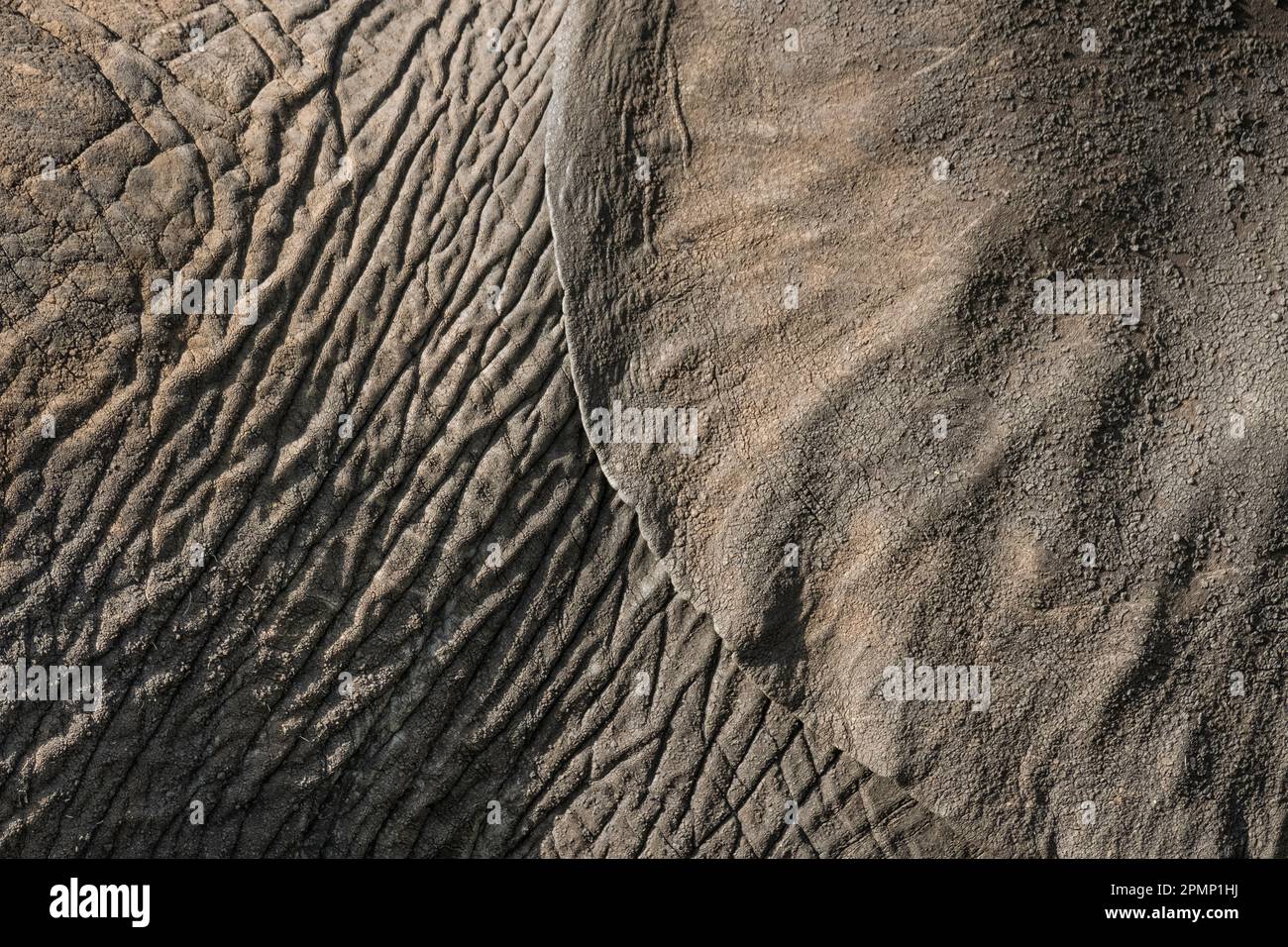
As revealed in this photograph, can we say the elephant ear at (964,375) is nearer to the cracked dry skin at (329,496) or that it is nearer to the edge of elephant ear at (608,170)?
the edge of elephant ear at (608,170)

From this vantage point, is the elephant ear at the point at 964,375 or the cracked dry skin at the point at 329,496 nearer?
the elephant ear at the point at 964,375

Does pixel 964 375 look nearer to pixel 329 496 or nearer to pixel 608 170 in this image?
pixel 608 170

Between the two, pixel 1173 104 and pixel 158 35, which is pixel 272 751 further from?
pixel 1173 104

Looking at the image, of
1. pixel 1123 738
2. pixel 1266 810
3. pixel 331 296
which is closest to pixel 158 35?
pixel 331 296

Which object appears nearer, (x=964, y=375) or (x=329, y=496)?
(x=964, y=375)

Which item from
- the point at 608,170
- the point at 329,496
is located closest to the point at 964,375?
the point at 608,170

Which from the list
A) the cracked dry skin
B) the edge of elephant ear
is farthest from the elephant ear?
the cracked dry skin

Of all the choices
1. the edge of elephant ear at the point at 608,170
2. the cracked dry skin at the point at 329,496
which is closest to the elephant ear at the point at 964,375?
the edge of elephant ear at the point at 608,170
